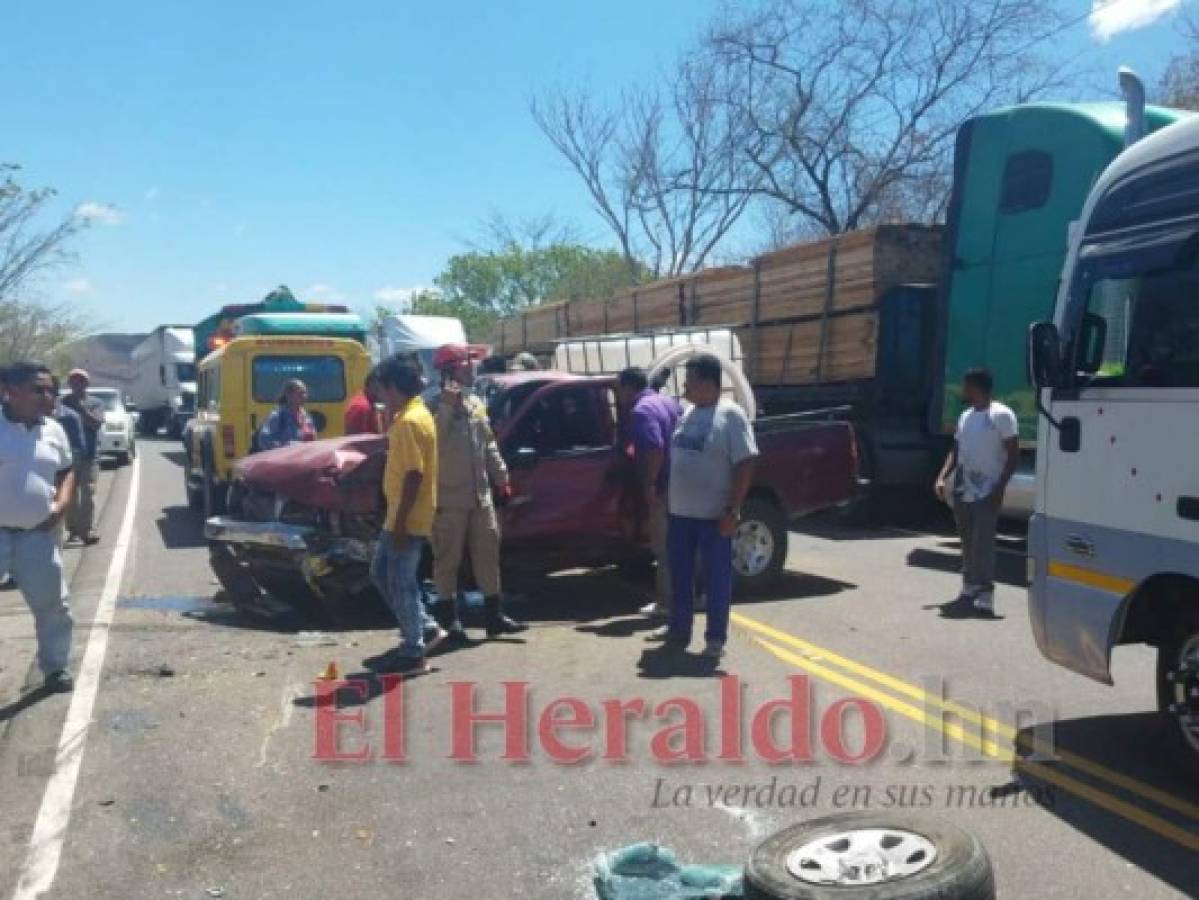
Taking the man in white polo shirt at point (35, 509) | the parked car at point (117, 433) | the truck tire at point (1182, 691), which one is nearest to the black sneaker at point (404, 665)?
the man in white polo shirt at point (35, 509)

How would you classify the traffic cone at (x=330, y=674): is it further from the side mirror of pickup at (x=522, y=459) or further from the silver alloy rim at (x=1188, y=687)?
the silver alloy rim at (x=1188, y=687)

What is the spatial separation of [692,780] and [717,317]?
459 inches

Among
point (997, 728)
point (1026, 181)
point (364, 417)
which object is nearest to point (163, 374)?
point (364, 417)

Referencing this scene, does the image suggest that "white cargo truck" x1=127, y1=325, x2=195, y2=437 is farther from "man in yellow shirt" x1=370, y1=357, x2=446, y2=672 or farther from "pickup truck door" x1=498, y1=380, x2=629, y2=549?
"man in yellow shirt" x1=370, y1=357, x2=446, y2=672

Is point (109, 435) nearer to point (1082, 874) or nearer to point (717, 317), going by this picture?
point (717, 317)

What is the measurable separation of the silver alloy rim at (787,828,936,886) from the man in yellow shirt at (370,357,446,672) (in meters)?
3.39

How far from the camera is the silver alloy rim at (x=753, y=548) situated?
895 cm

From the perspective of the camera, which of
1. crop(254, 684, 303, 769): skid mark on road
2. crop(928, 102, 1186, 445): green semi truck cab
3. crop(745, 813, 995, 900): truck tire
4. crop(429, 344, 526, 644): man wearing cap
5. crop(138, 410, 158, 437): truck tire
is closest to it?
crop(745, 813, 995, 900): truck tire

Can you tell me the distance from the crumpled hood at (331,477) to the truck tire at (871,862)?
15.2ft

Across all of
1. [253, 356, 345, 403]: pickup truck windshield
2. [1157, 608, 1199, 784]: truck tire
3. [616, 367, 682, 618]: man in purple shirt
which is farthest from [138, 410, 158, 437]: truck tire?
[1157, 608, 1199, 784]: truck tire

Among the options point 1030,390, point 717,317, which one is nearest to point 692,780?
point 1030,390

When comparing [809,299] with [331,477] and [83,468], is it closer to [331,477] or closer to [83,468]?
[331,477]

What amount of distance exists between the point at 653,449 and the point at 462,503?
125cm

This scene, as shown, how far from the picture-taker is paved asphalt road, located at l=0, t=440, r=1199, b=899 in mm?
4091
